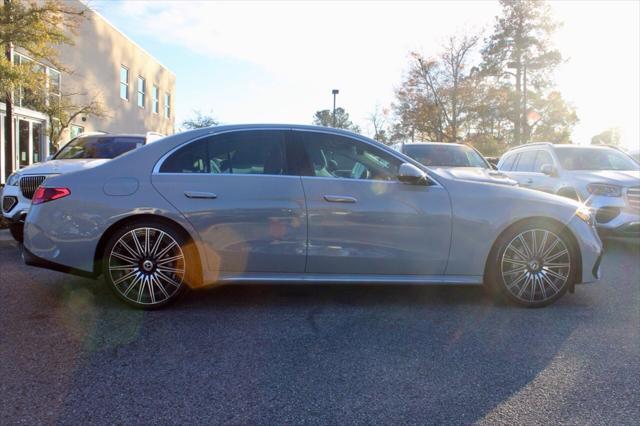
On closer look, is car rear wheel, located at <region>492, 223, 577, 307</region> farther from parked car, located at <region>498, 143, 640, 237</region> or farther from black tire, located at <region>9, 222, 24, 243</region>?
black tire, located at <region>9, 222, 24, 243</region>

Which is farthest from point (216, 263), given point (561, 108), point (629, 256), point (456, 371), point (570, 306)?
point (561, 108)

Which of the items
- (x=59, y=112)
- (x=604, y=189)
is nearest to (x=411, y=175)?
(x=604, y=189)

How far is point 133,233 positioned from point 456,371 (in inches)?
109

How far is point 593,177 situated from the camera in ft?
25.0

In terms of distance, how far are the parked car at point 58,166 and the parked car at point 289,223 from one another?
8.05ft

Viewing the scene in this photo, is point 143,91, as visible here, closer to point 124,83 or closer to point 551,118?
point 124,83

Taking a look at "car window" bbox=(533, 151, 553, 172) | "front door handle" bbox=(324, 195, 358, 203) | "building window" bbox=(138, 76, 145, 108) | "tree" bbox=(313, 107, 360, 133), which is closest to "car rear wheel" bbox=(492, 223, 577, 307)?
"front door handle" bbox=(324, 195, 358, 203)

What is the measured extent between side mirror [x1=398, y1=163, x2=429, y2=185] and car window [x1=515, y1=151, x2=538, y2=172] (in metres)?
6.17

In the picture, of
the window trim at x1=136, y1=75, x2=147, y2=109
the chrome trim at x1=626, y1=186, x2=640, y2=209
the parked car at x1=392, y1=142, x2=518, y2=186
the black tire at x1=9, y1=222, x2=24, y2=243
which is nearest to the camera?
the black tire at x1=9, y1=222, x2=24, y2=243

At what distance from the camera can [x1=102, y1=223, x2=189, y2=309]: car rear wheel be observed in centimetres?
406

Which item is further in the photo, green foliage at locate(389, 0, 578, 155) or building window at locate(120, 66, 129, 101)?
green foliage at locate(389, 0, 578, 155)

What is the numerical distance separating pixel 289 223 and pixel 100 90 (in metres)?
21.1

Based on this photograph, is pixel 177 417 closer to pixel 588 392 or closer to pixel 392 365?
pixel 392 365

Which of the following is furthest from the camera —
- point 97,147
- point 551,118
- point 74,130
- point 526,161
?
point 551,118
